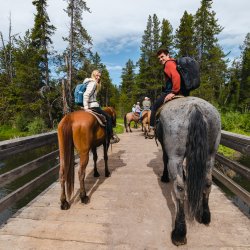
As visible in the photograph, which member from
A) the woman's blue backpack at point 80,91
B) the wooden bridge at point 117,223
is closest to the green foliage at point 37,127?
the wooden bridge at point 117,223

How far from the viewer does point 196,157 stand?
10.0 ft

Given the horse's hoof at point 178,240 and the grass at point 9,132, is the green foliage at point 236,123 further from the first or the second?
the grass at point 9,132

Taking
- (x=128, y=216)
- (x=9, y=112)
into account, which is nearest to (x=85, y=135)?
(x=128, y=216)

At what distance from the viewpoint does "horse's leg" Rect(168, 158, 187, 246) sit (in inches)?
116

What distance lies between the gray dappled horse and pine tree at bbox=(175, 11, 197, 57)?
119ft

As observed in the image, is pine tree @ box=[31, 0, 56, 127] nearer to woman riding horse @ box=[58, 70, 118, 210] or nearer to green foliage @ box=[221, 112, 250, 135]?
green foliage @ box=[221, 112, 250, 135]

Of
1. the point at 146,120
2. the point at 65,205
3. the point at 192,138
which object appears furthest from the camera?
the point at 146,120

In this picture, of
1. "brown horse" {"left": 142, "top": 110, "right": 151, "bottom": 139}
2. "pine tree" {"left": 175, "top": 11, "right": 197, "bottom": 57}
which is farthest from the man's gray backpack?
"pine tree" {"left": 175, "top": 11, "right": 197, "bottom": 57}

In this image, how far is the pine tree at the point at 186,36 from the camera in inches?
1471

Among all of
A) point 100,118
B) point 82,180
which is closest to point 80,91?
point 100,118

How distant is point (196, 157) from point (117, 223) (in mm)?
1535

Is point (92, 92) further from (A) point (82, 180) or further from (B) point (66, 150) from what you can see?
(A) point (82, 180)

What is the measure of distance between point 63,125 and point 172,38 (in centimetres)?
4173

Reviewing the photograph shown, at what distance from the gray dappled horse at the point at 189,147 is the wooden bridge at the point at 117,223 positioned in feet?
0.98
